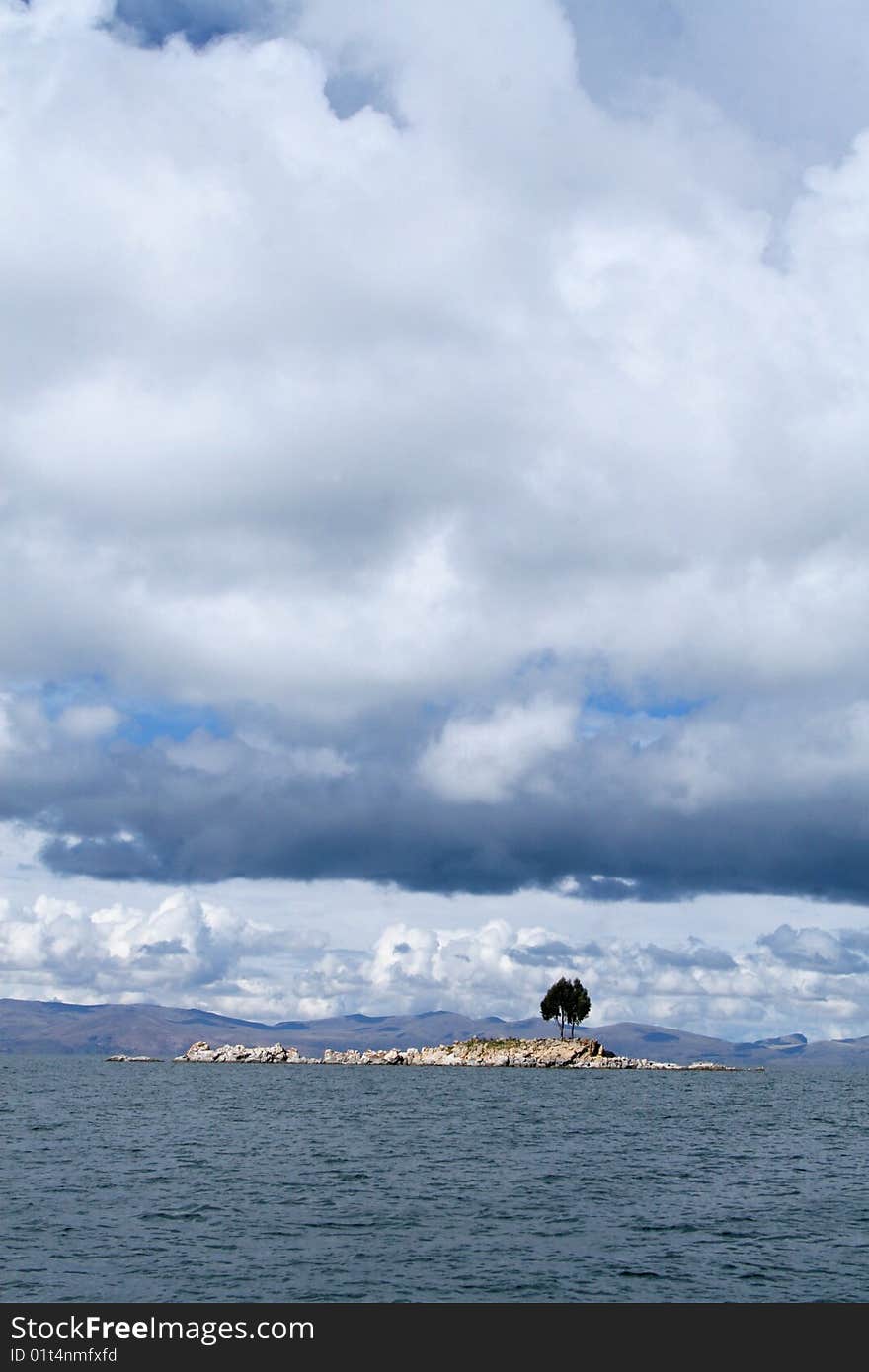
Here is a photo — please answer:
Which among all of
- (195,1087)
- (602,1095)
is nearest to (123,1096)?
(195,1087)

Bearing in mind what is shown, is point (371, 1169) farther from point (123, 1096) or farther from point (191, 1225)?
point (123, 1096)

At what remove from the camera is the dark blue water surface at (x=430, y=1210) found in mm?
44438

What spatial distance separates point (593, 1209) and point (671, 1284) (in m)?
17.4

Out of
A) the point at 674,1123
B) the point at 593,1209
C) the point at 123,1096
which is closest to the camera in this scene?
the point at 593,1209

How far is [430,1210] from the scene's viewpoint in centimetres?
6078

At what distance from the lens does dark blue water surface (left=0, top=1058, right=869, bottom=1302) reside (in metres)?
44.4

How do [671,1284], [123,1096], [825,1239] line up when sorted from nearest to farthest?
[671,1284] < [825,1239] < [123,1096]

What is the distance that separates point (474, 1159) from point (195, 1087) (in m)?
123

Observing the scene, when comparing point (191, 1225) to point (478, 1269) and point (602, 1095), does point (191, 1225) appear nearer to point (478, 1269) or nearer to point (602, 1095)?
point (478, 1269)
